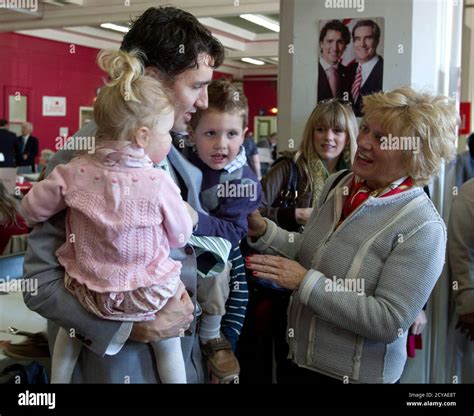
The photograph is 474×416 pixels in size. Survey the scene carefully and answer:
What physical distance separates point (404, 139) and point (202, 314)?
1.48 ft

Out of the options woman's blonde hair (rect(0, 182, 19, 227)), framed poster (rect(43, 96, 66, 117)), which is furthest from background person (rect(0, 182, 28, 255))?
framed poster (rect(43, 96, 66, 117))

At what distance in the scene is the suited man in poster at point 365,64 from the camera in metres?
1.19

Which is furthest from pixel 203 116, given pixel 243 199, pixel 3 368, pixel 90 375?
pixel 3 368

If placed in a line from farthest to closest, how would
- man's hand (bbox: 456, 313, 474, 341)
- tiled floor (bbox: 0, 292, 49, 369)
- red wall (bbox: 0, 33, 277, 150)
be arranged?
1. red wall (bbox: 0, 33, 277, 150)
2. man's hand (bbox: 456, 313, 474, 341)
3. tiled floor (bbox: 0, 292, 49, 369)

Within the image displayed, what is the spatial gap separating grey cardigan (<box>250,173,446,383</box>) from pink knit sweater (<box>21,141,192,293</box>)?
0.32m

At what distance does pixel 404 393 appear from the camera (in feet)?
2.60

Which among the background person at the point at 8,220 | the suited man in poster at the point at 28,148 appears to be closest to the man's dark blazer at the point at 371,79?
the background person at the point at 8,220

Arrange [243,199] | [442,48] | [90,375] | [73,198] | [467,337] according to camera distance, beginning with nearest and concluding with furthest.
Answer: [73,198], [90,375], [243,199], [442,48], [467,337]

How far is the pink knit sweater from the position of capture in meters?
0.73

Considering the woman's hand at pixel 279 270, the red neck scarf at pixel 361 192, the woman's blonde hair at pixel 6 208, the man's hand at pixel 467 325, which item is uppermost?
the red neck scarf at pixel 361 192

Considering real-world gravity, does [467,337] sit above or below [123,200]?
below

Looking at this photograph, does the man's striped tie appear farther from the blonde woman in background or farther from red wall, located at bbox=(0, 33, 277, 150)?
red wall, located at bbox=(0, 33, 277, 150)

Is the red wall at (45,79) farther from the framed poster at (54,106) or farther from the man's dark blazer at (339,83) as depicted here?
the man's dark blazer at (339,83)

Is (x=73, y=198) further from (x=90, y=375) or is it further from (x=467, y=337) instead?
(x=467, y=337)
